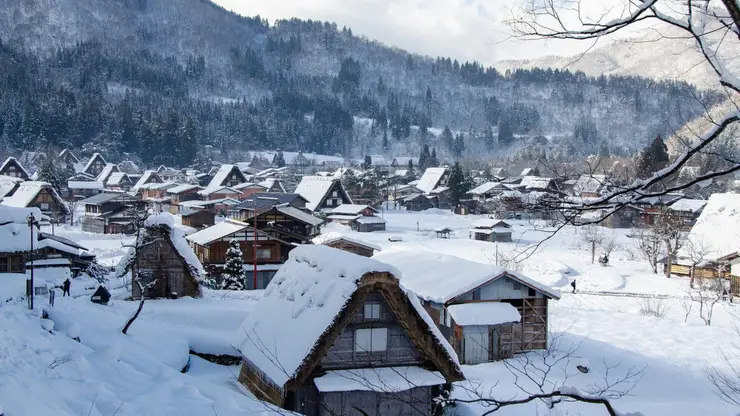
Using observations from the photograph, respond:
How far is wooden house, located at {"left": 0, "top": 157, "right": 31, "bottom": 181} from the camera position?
2216 inches

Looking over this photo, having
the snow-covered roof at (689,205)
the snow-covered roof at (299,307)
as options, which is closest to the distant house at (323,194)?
the snow-covered roof at (689,205)

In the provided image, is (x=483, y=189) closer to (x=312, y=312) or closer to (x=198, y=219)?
(x=198, y=219)

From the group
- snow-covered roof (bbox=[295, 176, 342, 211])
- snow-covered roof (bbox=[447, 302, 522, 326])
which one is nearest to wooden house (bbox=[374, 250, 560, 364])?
snow-covered roof (bbox=[447, 302, 522, 326])

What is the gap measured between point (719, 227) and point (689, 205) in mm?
18815

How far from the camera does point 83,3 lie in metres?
179

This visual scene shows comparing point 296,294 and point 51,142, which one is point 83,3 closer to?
point 51,142

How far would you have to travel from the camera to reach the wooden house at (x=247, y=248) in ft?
93.0

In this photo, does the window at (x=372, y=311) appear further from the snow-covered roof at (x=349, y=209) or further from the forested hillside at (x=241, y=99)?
the forested hillside at (x=241, y=99)

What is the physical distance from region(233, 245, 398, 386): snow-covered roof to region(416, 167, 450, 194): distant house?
193ft

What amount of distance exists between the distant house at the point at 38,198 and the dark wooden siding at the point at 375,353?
38.8 metres

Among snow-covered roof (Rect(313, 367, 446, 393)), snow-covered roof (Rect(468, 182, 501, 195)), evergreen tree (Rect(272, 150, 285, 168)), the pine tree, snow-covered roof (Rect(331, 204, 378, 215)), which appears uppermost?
evergreen tree (Rect(272, 150, 285, 168))

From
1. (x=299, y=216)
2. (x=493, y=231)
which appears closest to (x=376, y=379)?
(x=299, y=216)

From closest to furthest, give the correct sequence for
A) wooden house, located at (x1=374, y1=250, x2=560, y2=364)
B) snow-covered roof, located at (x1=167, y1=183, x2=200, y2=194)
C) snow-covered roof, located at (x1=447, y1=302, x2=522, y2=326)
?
snow-covered roof, located at (x1=447, y1=302, x2=522, y2=326), wooden house, located at (x1=374, y1=250, x2=560, y2=364), snow-covered roof, located at (x1=167, y1=183, x2=200, y2=194)

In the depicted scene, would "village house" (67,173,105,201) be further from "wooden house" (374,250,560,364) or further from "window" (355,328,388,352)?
"window" (355,328,388,352)
